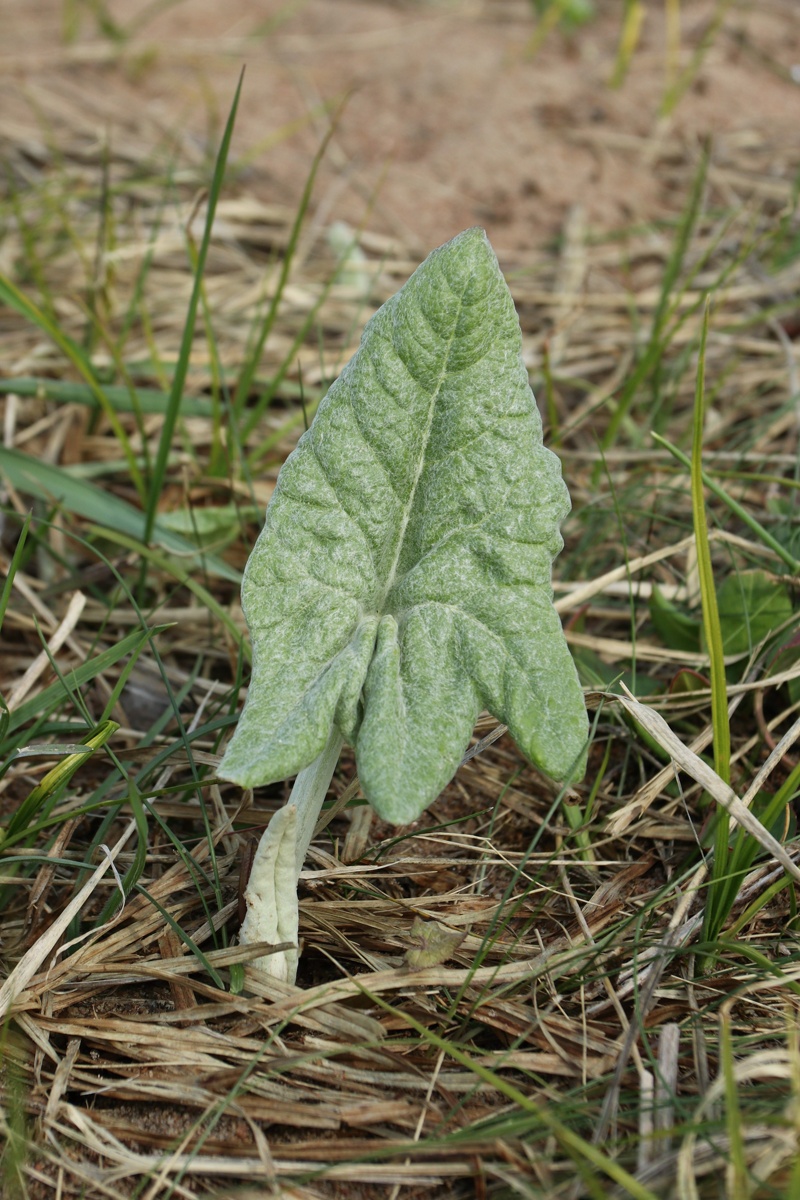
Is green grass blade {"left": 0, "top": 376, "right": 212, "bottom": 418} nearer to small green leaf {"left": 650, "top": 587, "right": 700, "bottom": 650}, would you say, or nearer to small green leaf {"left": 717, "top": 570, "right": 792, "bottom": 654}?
small green leaf {"left": 650, "top": 587, "right": 700, "bottom": 650}

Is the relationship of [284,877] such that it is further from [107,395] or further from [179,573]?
[107,395]

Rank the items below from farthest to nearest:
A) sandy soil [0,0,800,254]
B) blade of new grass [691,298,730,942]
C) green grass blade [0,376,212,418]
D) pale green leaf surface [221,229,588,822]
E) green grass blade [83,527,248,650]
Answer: sandy soil [0,0,800,254], green grass blade [0,376,212,418], green grass blade [83,527,248,650], blade of new grass [691,298,730,942], pale green leaf surface [221,229,588,822]

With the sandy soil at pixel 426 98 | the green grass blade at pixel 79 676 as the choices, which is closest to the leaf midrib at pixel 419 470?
the green grass blade at pixel 79 676

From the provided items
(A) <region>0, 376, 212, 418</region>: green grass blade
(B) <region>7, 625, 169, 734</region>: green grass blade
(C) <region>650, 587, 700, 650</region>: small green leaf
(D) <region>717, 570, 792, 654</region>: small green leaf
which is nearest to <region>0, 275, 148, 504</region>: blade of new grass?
(A) <region>0, 376, 212, 418</region>: green grass blade

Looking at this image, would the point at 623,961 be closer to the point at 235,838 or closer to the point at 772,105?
the point at 235,838

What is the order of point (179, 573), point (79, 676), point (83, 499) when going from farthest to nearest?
1. point (83, 499)
2. point (179, 573)
3. point (79, 676)

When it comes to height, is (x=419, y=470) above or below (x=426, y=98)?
below

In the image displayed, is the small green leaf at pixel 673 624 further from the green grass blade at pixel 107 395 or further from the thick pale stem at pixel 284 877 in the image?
the green grass blade at pixel 107 395

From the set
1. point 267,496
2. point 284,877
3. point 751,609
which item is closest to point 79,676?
point 284,877

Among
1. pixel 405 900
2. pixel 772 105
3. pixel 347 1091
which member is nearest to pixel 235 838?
pixel 405 900
